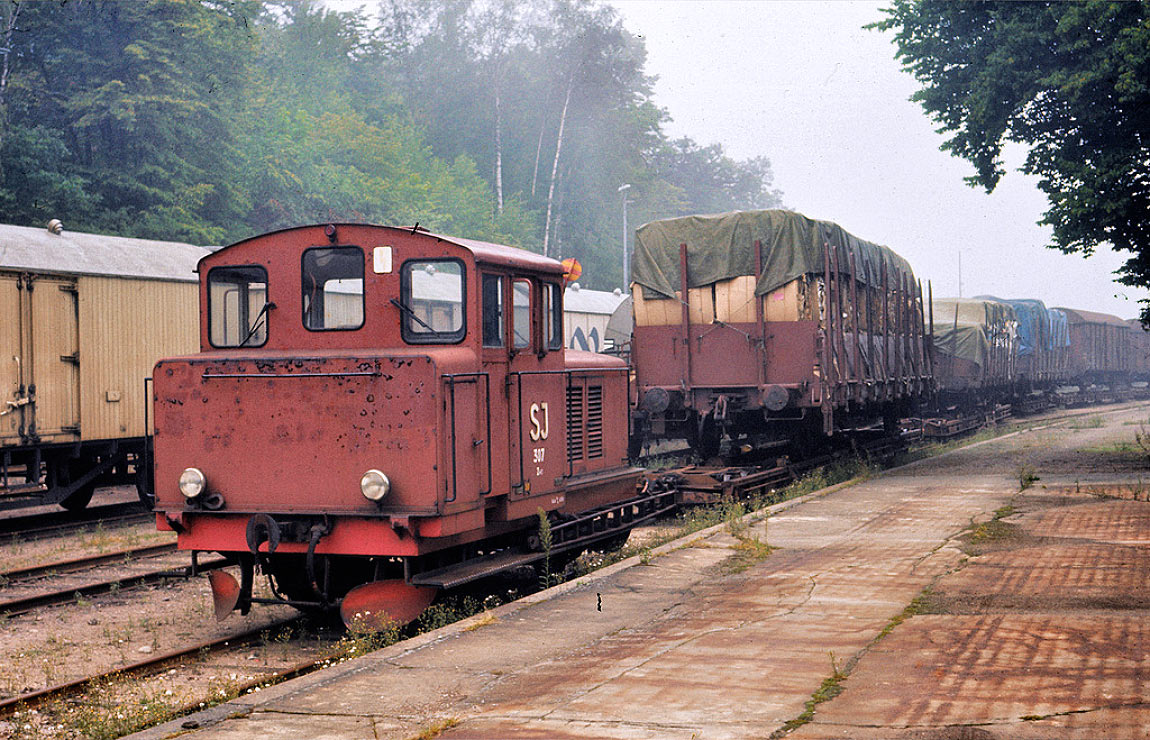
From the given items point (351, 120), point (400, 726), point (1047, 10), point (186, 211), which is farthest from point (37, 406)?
point (351, 120)

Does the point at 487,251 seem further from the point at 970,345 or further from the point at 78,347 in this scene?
the point at 970,345

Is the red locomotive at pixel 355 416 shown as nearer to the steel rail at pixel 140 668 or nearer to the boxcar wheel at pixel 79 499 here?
the steel rail at pixel 140 668

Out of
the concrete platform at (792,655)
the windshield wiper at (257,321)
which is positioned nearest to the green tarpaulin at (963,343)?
the concrete platform at (792,655)

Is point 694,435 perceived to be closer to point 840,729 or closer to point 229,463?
point 229,463

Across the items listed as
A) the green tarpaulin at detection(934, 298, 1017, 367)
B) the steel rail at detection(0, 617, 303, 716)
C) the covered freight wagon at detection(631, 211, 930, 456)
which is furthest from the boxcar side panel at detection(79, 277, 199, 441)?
the green tarpaulin at detection(934, 298, 1017, 367)

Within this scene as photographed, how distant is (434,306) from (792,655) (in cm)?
365

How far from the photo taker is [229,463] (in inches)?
312

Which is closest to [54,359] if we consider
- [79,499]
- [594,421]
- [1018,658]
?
[79,499]

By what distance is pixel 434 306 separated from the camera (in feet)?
26.9

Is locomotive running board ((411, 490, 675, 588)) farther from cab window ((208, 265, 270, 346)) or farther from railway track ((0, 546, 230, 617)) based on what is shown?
cab window ((208, 265, 270, 346))

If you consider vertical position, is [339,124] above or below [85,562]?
above

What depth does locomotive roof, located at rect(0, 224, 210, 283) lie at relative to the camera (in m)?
14.3

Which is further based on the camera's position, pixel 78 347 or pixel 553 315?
pixel 78 347

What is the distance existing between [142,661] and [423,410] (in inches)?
95.8
